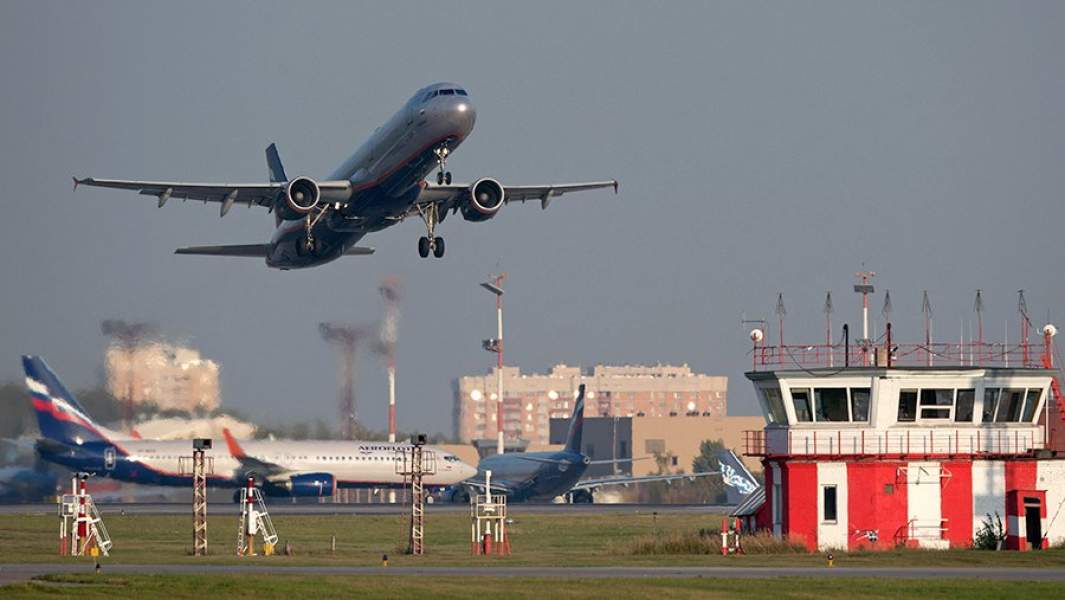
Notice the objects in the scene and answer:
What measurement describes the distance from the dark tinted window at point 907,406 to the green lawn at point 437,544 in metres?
5.20

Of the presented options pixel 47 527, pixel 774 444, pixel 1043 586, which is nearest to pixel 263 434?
pixel 47 527

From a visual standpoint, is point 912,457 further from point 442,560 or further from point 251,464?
point 251,464

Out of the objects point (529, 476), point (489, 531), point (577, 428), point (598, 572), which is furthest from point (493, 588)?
point (577, 428)

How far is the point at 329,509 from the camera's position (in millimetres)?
106125

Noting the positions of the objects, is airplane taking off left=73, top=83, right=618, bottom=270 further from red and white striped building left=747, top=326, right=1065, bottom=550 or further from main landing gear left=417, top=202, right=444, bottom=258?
red and white striped building left=747, top=326, right=1065, bottom=550

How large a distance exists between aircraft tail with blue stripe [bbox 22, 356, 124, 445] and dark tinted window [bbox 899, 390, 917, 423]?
5840 centimetres

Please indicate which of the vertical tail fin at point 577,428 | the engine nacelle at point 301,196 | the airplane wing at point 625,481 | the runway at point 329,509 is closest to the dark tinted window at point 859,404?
the engine nacelle at point 301,196

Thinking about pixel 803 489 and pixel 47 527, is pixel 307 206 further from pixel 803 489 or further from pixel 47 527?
pixel 803 489

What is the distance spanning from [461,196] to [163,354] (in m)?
32.8

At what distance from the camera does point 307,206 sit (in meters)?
75.3

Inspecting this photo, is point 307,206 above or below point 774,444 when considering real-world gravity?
above

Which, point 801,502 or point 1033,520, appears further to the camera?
point 1033,520

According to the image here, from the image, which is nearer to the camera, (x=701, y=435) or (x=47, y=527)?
(x=47, y=527)

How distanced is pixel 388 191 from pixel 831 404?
2359cm
